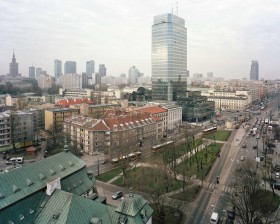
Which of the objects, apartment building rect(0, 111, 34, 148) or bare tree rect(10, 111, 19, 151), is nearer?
bare tree rect(10, 111, 19, 151)

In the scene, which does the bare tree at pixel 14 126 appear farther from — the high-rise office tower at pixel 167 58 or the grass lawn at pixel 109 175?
the high-rise office tower at pixel 167 58

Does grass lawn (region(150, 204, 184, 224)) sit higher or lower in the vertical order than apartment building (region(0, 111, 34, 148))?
lower

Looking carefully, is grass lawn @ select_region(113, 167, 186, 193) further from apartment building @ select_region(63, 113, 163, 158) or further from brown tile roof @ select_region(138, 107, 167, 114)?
brown tile roof @ select_region(138, 107, 167, 114)

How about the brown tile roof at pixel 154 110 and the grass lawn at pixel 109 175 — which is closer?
the grass lawn at pixel 109 175

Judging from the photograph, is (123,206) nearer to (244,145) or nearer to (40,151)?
(40,151)

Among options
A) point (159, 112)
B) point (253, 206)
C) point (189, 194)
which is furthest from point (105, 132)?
point (253, 206)

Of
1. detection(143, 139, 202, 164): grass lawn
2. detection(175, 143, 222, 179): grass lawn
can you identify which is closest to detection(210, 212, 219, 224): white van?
detection(175, 143, 222, 179): grass lawn

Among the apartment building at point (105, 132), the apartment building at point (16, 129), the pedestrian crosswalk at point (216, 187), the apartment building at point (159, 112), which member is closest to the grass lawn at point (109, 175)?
the apartment building at point (105, 132)
